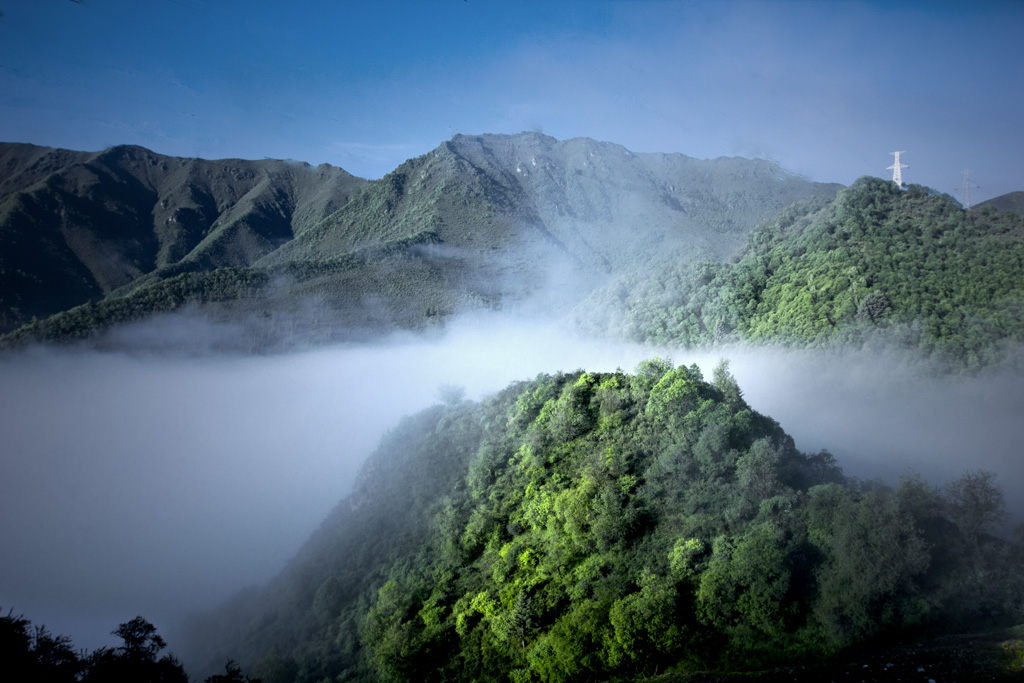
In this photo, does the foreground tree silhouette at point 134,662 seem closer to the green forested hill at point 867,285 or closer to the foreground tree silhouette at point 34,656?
the foreground tree silhouette at point 34,656

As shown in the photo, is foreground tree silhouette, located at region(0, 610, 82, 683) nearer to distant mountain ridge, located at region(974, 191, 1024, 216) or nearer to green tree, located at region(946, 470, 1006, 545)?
green tree, located at region(946, 470, 1006, 545)

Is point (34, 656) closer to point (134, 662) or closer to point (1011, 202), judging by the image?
point (134, 662)

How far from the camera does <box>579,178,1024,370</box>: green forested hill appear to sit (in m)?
32.4

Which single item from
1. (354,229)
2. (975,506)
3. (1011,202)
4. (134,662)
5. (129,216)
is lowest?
(134,662)

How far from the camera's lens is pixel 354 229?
12950cm

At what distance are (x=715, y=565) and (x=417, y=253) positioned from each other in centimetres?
9876

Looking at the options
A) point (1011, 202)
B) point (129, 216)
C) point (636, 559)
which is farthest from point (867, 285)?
point (129, 216)

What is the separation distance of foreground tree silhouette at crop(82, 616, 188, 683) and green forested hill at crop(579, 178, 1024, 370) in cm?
4476

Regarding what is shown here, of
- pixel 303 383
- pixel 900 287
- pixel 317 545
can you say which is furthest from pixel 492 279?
pixel 900 287

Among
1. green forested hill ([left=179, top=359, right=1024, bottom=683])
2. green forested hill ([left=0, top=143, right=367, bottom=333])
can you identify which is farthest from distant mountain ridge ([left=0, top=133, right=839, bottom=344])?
green forested hill ([left=179, top=359, right=1024, bottom=683])

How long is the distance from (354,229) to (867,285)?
11770 centimetres

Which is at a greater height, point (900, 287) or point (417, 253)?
point (417, 253)

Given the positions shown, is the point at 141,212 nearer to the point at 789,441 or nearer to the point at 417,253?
the point at 417,253

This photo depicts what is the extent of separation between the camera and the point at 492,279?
112250 millimetres
